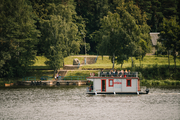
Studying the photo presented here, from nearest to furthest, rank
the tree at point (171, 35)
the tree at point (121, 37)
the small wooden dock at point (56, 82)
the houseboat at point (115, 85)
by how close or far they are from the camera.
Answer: the houseboat at point (115, 85)
the small wooden dock at point (56, 82)
the tree at point (171, 35)
the tree at point (121, 37)

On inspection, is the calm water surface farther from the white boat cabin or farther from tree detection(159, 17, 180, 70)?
tree detection(159, 17, 180, 70)

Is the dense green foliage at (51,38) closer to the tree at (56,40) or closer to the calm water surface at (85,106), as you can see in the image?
the tree at (56,40)

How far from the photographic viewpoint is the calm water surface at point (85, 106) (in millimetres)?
40750

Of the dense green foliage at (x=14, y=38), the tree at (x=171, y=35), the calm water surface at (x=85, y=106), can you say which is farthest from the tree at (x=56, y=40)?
the tree at (x=171, y=35)

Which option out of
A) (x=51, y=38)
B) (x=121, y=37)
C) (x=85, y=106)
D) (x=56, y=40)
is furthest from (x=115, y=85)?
(x=51, y=38)

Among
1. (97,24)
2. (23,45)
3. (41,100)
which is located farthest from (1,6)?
(97,24)

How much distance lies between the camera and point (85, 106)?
4706cm

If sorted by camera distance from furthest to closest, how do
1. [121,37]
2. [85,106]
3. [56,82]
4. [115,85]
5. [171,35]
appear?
[121,37] → [171,35] → [56,82] → [115,85] → [85,106]

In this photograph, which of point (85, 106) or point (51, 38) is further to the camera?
point (51, 38)

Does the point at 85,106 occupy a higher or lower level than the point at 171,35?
lower

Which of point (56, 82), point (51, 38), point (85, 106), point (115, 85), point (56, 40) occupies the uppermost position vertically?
point (51, 38)

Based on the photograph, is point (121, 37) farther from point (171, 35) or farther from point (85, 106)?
point (85, 106)

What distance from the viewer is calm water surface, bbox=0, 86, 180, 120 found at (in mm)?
40750

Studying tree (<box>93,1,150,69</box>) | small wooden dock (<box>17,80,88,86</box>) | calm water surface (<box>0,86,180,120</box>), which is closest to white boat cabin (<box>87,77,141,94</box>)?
calm water surface (<box>0,86,180,120</box>)
